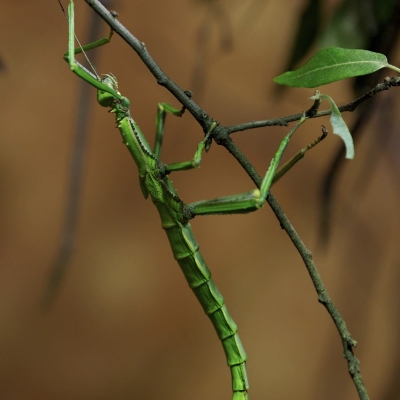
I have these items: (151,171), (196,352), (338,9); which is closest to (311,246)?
(196,352)

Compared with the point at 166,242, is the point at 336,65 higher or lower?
lower

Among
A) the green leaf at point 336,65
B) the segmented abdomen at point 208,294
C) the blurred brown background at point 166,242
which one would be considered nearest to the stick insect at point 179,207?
the segmented abdomen at point 208,294

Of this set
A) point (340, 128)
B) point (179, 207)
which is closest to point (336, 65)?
point (340, 128)

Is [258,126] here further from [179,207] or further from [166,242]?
[166,242]

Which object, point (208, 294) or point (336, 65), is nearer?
point (336, 65)

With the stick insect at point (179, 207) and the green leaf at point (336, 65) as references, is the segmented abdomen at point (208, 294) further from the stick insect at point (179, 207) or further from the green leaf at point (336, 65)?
the green leaf at point (336, 65)

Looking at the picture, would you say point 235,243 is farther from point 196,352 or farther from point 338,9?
point 338,9
